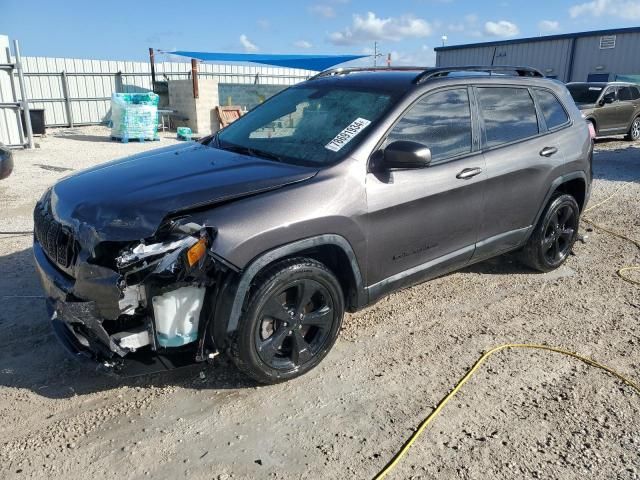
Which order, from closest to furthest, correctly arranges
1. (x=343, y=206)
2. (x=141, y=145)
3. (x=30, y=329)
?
1. (x=343, y=206)
2. (x=30, y=329)
3. (x=141, y=145)

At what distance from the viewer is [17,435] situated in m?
2.66

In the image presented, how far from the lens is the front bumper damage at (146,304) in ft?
8.35

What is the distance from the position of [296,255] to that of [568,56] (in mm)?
27346

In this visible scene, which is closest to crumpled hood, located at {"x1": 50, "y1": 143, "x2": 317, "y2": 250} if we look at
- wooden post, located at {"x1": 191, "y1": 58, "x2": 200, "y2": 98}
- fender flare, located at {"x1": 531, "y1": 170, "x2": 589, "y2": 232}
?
fender flare, located at {"x1": 531, "y1": 170, "x2": 589, "y2": 232}

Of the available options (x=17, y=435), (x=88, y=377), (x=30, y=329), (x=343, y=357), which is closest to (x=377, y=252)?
(x=343, y=357)

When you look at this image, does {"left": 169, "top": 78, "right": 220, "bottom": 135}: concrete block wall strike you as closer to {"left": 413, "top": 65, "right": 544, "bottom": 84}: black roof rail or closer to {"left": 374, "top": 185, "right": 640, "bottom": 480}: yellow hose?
{"left": 413, "top": 65, "right": 544, "bottom": 84}: black roof rail

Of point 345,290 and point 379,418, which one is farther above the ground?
point 345,290

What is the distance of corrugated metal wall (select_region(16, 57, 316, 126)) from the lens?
725 inches

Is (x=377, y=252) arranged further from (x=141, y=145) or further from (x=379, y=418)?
(x=141, y=145)

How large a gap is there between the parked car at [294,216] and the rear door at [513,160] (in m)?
0.02

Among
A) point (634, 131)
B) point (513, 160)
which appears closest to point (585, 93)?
point (634, 131)

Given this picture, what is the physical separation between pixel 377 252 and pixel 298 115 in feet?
4.23

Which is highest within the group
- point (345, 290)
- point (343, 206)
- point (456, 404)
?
point (343, 206)

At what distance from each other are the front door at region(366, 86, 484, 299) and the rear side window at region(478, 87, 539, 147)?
0.77ft
